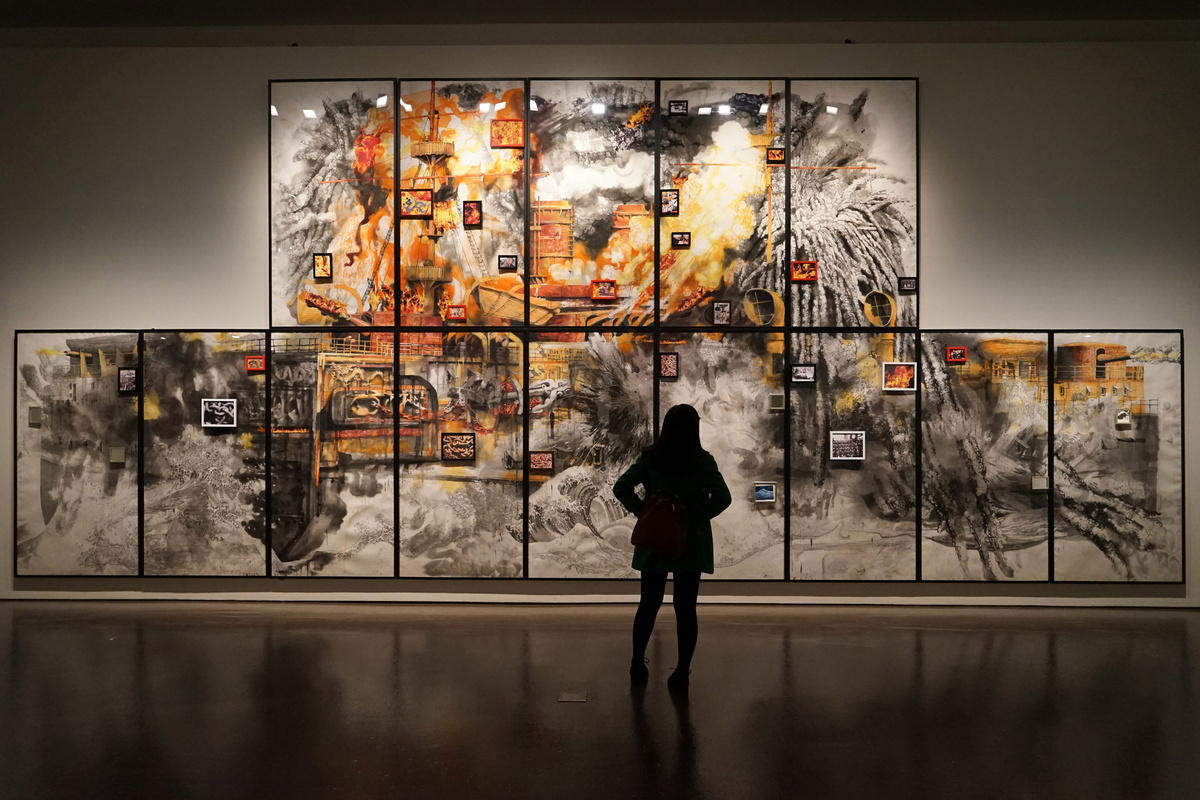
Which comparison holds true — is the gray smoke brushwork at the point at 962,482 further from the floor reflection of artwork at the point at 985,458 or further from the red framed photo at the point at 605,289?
the red framed photo at the point at 605,289

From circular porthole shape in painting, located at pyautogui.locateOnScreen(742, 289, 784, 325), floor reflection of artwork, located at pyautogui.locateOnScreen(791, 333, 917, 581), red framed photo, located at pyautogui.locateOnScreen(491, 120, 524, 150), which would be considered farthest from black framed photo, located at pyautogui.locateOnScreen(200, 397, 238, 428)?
floor reflection of artwork, located at pyautogui.locateOnScreen(791, 333, 917, 581)

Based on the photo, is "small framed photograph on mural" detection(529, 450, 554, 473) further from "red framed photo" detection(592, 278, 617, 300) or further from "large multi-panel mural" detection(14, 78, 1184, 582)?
"red framed photo" detection(592, 278, 617, 300)

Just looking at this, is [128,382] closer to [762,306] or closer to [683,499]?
[683,499]

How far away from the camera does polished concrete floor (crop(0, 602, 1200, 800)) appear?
297 centimetres

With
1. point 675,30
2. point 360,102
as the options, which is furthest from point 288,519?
point 675,30

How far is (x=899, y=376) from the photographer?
579 cm

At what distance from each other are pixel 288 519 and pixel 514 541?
6.11ft

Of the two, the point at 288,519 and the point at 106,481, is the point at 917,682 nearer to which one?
the point at 288,519

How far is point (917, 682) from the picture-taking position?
414cm

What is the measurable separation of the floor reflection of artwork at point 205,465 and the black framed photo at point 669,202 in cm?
345

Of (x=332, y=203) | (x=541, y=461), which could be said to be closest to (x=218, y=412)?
(x=332, y=203)

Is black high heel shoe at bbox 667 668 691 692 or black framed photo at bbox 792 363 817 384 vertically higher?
black framed photo at bbox 792 363 817 384

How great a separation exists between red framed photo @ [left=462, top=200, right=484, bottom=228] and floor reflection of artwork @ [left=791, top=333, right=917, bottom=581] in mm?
2789

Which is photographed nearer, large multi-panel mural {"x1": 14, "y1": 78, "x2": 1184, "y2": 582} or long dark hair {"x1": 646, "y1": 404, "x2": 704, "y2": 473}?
long dark hair {"x1": 646, "y1": 404, "x2": 704, "y2": 473}
